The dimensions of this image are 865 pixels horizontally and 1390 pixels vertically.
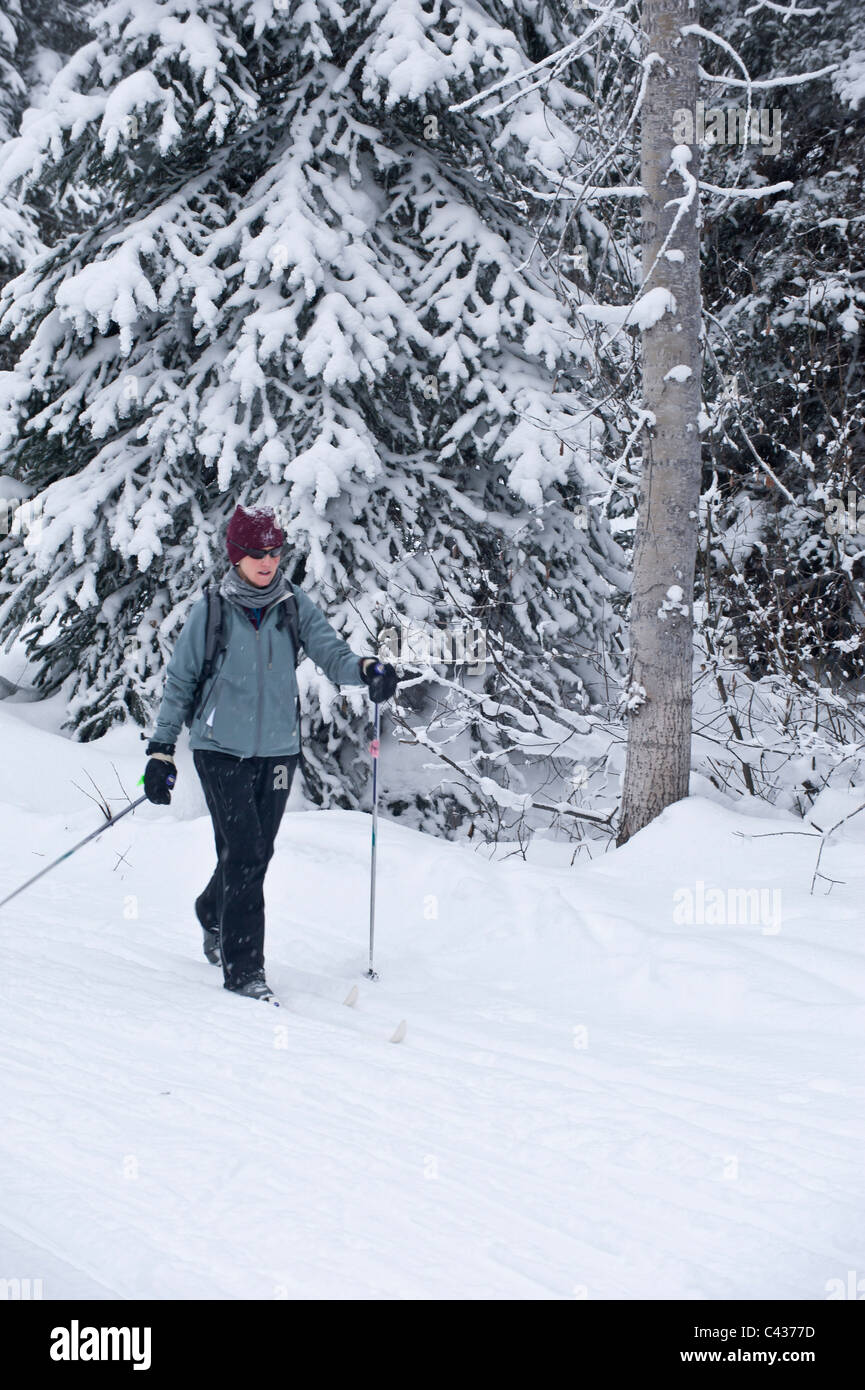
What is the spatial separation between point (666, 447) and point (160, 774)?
3.29 m

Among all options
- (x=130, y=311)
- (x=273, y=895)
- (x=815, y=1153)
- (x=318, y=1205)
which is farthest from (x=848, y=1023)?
(x=130, y=311)

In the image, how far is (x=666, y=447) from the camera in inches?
245

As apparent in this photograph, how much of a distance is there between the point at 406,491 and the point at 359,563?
70cm

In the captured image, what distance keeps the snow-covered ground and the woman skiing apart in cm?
37

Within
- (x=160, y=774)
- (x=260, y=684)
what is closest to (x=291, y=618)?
(x=260, y=684)

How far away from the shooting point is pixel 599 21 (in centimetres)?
587

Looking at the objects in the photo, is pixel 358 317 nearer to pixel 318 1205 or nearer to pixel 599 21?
pixel 599 21

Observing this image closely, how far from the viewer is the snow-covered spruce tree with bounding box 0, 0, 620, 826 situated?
24.5 ft

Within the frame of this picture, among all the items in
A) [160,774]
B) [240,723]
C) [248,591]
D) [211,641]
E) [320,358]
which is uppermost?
[320,358]

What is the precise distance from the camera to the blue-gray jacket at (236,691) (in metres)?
4.87

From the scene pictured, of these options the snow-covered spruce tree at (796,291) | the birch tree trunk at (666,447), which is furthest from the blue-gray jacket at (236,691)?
the snow-covered spruce tree at (796,291)

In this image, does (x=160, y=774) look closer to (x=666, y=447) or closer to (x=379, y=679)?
(x=379, y=679)

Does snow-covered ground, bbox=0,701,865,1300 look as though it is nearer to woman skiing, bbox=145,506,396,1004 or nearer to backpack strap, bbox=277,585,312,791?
woman skiing, bbox=145,506,396,1004

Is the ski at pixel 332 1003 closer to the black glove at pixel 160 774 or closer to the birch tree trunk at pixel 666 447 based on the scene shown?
the black glove at pixel 160 774
